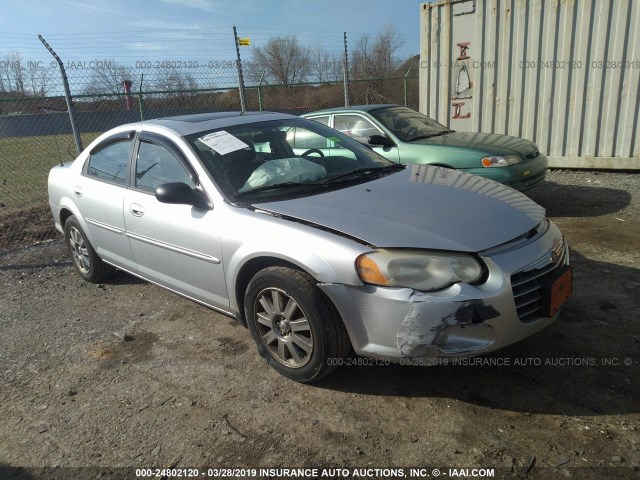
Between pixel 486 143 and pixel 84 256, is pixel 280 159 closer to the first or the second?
pixel 84 256

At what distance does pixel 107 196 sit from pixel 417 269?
282 cm

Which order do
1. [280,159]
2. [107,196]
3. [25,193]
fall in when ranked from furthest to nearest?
[25,193] → [107,196] → [280,159]

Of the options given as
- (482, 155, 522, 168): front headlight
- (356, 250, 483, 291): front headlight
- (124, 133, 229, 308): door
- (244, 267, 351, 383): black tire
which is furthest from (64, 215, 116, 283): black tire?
(482, 155, 522, 168): front headlight

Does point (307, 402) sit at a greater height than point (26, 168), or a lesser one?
lesser

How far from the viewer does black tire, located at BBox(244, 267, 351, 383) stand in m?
2.62

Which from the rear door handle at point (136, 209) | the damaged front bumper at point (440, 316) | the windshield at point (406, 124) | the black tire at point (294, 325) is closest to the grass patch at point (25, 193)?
the rear door handle at point (136, 209)

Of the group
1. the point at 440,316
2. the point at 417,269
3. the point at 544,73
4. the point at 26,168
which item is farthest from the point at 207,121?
the point at 26,168

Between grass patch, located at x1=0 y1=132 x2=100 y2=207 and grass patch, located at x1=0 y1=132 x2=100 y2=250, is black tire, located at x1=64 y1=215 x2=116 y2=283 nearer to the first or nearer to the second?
grass patch, located at x1=0 y1=132 x2=100 y2=250

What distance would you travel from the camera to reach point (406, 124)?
22.5 feet

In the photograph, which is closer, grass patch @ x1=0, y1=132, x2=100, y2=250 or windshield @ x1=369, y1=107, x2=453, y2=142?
windshield @ x1=369, y1=107, x2=453, y2=142

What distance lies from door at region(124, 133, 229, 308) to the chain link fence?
362cm

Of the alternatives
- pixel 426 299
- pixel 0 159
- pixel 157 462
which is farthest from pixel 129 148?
pixel 0 159

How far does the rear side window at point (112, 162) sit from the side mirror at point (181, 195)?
98cm

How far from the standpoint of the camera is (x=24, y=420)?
2861 mm
